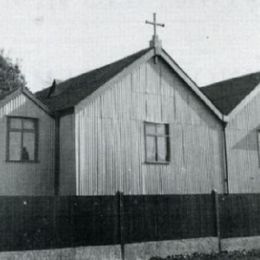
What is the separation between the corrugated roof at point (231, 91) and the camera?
86.2 feet

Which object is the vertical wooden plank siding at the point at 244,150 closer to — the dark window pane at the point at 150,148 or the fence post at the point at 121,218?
the dark window pane at the point at 150,148

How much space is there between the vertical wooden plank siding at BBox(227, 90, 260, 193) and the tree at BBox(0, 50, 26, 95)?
87.7ft

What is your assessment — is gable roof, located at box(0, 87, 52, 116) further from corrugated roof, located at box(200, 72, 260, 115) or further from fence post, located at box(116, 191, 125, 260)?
corrugated roof, located at box(200, 72, 260, 115)

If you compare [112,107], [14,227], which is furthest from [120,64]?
[14,227]

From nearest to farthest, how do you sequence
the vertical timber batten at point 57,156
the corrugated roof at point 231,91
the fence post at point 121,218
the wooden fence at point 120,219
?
1. the wooden fence at point 120,219
2. the fence post at point 121,218
3. the vertical timber batten at point 57,156
4. the corrugated roof at point 231,91

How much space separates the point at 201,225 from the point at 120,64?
8.39 m

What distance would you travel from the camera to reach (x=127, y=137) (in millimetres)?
21844

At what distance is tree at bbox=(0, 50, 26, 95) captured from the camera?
48.2 m

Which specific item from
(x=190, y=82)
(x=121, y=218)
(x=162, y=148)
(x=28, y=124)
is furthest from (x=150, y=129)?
(x=121, y=218)

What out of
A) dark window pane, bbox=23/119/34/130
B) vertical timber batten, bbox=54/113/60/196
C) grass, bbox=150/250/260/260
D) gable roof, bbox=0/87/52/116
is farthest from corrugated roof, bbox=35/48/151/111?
grass, bbox=150/250/260/260

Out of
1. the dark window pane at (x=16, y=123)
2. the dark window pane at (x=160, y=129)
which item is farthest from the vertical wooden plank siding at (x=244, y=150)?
the dark window pane at (x=16, y=123)

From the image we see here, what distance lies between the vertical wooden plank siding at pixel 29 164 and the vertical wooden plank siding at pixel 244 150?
28.3 feet

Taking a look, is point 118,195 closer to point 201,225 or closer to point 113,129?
point 201,225

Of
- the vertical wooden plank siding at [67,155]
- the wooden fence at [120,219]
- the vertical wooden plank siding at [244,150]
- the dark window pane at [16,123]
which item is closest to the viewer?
the wooden fence at [120,219]
